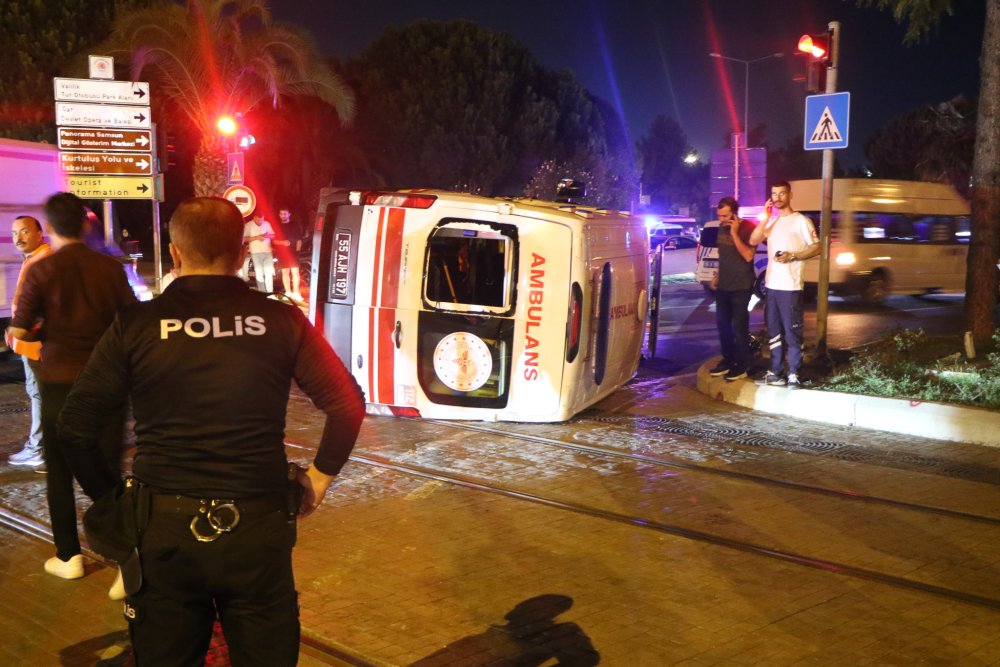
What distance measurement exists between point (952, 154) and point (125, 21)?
1182 inches

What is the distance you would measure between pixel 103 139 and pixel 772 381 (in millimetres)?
9214

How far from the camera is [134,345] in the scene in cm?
287

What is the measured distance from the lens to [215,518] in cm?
282

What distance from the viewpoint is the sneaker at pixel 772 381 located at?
10.1 meters

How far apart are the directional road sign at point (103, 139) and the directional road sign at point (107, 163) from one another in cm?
8

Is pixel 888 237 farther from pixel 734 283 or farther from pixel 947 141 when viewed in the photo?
pixel 947 141

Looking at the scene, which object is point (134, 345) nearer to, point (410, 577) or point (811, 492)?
point (410, 577)

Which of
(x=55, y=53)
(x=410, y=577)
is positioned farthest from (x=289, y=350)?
(x=55, y=53)

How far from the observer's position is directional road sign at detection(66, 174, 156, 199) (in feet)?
46.1

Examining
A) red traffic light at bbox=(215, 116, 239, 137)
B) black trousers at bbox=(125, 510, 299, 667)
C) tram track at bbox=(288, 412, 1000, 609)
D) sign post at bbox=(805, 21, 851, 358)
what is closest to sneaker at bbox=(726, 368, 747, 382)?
sign post at bbox=(805, 21, 851, 358)

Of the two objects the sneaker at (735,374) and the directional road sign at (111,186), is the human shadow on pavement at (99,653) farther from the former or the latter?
the directional road sign at (111,186)

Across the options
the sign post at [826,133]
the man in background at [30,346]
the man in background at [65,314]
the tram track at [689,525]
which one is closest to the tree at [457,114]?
the sign post at [826,133]

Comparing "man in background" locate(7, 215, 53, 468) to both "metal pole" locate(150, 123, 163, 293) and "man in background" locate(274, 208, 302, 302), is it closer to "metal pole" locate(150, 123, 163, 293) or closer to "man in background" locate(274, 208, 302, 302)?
"metal pole" locate(150, 123, 163, 293)

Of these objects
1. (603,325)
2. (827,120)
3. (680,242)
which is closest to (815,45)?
(827,120)
